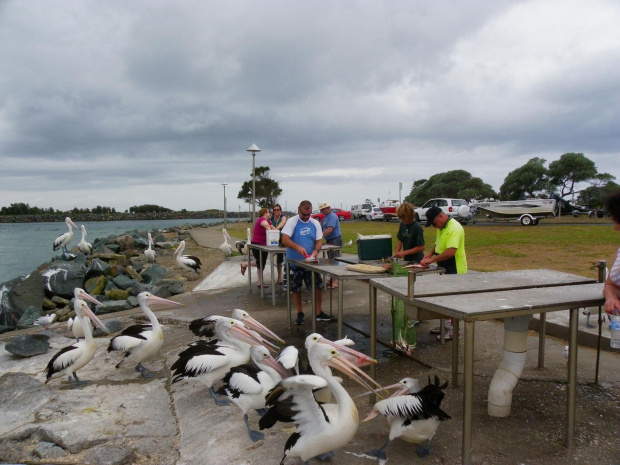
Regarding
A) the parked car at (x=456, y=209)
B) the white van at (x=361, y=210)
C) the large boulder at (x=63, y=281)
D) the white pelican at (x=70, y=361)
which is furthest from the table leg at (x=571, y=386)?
the white van at (x=361, y=210)

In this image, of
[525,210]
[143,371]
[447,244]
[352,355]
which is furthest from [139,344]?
[525,210]

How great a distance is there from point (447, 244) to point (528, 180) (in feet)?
172

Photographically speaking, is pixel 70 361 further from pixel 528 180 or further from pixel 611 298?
pixel 528 180

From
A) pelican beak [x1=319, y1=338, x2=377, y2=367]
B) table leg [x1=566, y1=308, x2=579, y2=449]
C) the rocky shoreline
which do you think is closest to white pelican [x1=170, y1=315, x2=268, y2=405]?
pelican beak [x1=319, y1=338, x2=377, y2=367]

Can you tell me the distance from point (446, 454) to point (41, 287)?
10978 mm

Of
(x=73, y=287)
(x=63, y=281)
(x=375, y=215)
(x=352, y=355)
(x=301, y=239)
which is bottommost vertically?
(x=73, y=287)

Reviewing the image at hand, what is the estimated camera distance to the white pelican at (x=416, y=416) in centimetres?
278

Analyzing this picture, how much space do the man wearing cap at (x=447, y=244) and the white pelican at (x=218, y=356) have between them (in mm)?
2009

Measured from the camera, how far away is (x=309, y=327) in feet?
20.1

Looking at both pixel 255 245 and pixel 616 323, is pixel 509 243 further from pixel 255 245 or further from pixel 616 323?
pixel 616 323

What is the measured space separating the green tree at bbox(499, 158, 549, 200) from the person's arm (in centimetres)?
5360

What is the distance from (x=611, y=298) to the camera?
9.12 feet

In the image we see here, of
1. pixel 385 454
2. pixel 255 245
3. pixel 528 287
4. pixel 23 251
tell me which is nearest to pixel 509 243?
pixel 255 245

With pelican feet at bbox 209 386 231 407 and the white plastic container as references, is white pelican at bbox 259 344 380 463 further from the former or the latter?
the white plastic container
